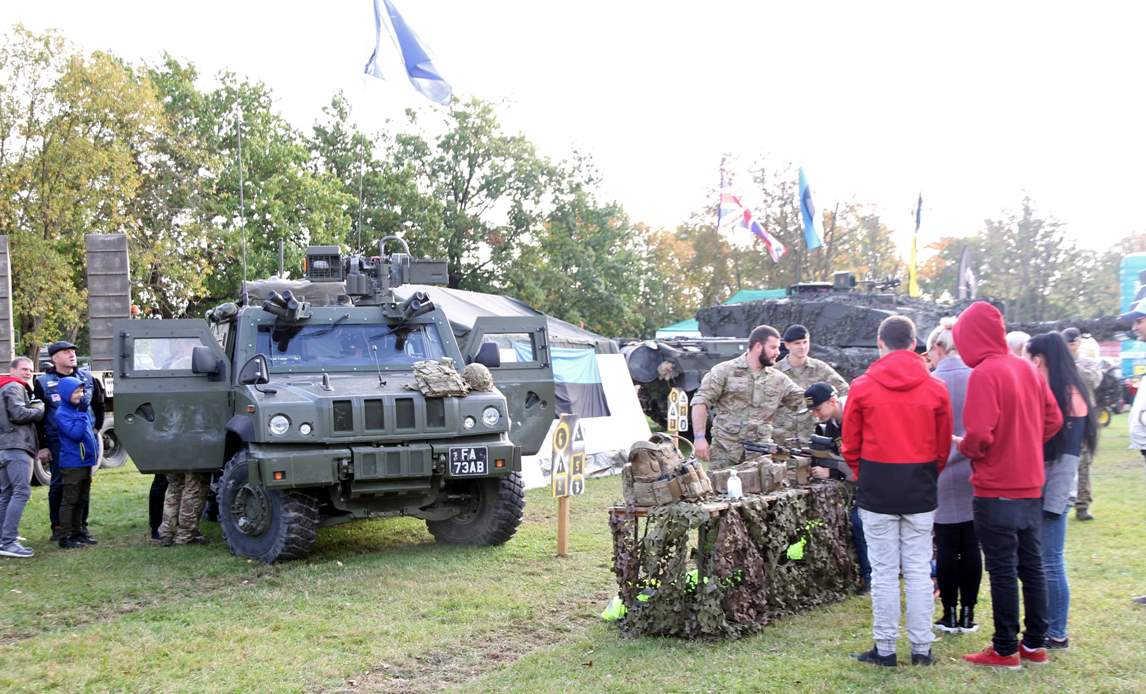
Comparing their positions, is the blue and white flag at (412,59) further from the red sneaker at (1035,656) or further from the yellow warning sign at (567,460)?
the red sneaker at (1035,656)

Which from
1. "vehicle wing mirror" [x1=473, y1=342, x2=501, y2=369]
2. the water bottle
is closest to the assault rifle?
the water bottle

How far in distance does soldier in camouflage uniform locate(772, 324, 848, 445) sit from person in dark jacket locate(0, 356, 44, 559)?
5.76 metres

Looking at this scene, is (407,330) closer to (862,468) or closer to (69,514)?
(69,514)

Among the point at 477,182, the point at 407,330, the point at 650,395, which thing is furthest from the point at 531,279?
the point at 407,330

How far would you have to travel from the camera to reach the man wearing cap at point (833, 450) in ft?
21.3

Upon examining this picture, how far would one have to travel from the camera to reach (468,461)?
7.73 metres

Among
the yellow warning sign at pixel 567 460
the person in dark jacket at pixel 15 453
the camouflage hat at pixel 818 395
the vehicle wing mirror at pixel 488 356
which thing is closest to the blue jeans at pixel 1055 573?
the camouflage hat at pixel 818 395

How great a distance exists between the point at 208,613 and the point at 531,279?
2802 cm

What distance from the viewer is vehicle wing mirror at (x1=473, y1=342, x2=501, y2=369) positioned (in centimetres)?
902

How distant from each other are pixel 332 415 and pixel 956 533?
4.28 m

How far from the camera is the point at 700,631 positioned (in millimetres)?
5539

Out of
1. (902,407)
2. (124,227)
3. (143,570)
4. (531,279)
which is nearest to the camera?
(902,407)

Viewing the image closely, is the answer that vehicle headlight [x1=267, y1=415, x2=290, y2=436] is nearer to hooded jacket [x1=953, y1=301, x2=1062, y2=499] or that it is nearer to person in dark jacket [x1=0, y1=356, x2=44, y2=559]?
person in dark jacket [x1=0, y1=356, x2=44, y2=559]

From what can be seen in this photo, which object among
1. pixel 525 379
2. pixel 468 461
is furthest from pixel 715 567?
pixel 525 379
